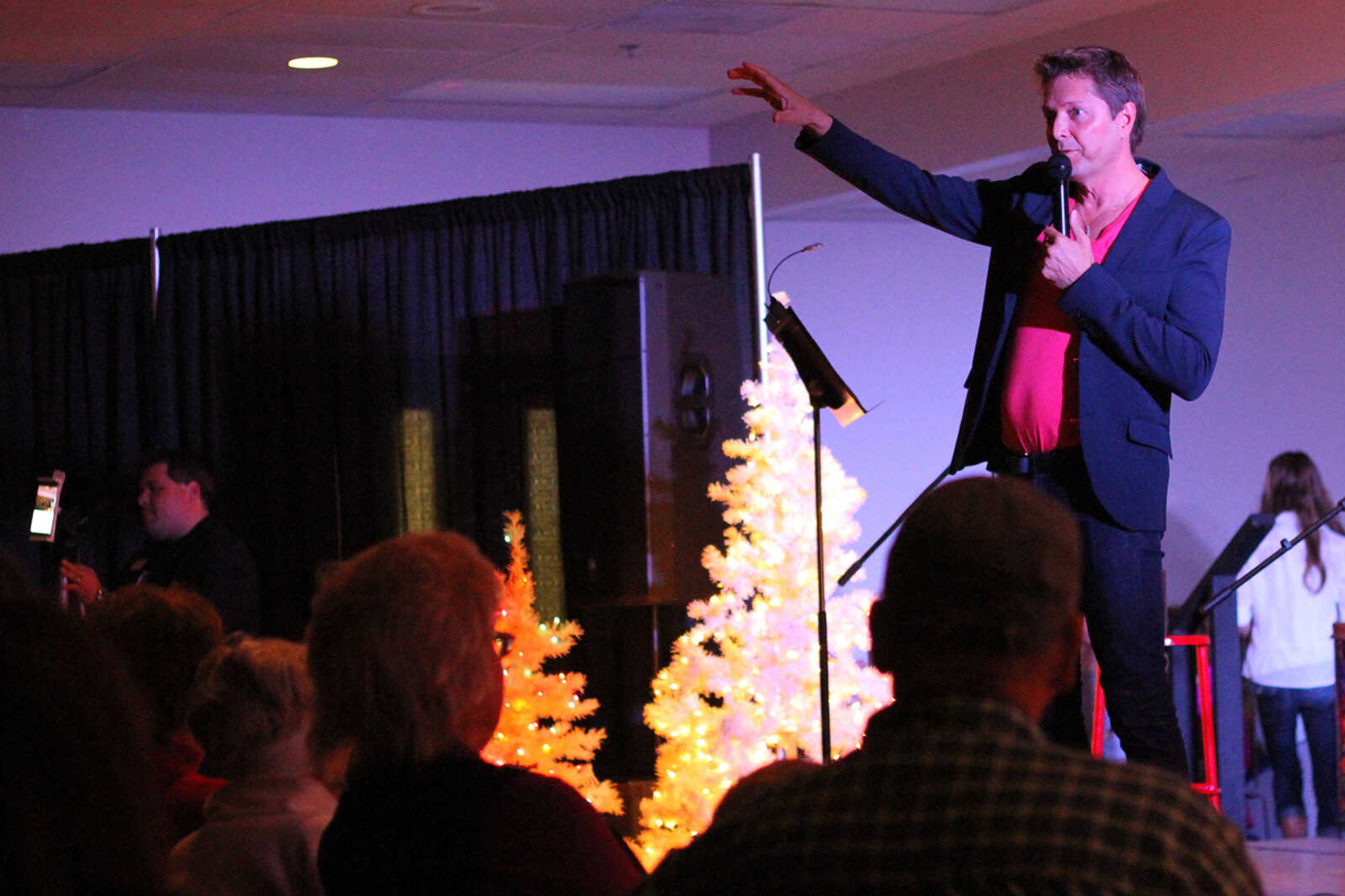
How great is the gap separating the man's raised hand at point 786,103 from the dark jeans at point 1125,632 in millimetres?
719

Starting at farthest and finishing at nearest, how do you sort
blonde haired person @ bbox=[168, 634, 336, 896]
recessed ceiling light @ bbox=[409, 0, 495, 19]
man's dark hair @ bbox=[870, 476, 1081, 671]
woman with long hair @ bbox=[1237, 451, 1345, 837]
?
woman with long hair @ bbox=[1237, 451, 1345, 837]
recessed ceiling light @ bbox=[409, 0, 495, 19]
blonde haired person @ bbox=[168, 634, 336, 896]
man's dark hair @ bbox=[870, 476, 1081, 671]

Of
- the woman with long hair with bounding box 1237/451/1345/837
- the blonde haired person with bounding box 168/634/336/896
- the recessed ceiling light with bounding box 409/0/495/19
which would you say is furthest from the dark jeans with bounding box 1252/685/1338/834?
the blonde haired person with bounding box 168/634/336/896

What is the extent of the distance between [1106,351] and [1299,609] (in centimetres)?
397

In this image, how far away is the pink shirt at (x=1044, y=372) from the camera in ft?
8.69

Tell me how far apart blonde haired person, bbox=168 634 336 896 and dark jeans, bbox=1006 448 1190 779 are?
1.15 metres

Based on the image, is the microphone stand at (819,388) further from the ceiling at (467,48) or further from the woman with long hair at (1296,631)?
the woman with long hair at (1296,631)

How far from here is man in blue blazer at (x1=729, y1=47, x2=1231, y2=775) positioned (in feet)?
8.32

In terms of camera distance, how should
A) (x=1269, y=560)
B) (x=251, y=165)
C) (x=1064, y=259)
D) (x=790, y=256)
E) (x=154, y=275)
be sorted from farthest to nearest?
(x=251, y=165), (x=154, y=275), (x=790, y=256), (x=1269, y=560), (x=1064, y=259)

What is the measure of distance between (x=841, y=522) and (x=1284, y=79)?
211cm

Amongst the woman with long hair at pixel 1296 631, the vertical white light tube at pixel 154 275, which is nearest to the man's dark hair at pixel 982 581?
the woman with long hair at pixel 1296 631

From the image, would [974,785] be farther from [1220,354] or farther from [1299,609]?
[1220,354]

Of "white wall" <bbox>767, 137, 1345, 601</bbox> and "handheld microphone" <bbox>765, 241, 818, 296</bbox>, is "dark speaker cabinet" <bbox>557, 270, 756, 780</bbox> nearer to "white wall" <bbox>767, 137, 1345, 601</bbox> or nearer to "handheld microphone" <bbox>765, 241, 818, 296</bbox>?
"handheld microphone" <bbox>765, 241, 818, 296</bbox>

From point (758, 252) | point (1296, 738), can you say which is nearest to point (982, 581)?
point (758, 252)

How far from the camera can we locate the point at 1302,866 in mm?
4320
